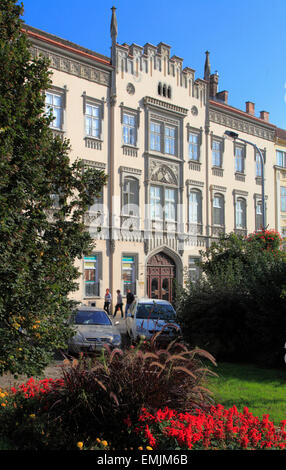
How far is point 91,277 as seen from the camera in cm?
2467

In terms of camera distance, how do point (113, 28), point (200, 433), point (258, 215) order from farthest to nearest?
point (258, 215) < point (113, 28) < point (200, 433)

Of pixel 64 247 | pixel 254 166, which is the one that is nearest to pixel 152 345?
pixel 64 247

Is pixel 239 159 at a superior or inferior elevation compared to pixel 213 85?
inferior

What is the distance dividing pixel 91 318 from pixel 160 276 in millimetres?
13905

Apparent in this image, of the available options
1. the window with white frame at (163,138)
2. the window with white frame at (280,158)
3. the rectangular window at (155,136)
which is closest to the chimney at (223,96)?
the window with white frame at (280,158)

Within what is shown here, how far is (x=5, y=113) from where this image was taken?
597cm

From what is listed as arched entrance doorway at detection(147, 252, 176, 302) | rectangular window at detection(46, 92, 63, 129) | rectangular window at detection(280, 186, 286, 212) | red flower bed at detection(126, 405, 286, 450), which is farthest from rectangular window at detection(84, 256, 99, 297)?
rectangular window at detection(280, 186, 286, 212)

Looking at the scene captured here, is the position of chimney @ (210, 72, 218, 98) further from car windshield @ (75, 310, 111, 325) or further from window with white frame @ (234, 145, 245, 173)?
car windshield @ (75, 310, 111, 325)

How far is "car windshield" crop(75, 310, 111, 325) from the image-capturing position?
47.1 feet

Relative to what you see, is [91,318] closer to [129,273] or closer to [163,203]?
[129,273]

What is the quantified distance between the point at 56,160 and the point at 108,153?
62.2 feet

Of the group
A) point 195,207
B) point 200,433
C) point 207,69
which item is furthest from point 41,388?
point 207,69

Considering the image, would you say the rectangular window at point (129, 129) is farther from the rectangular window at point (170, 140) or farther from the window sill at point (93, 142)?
the rectangular window at point (170, 140)

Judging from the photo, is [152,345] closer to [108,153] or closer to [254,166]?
[108,153]
